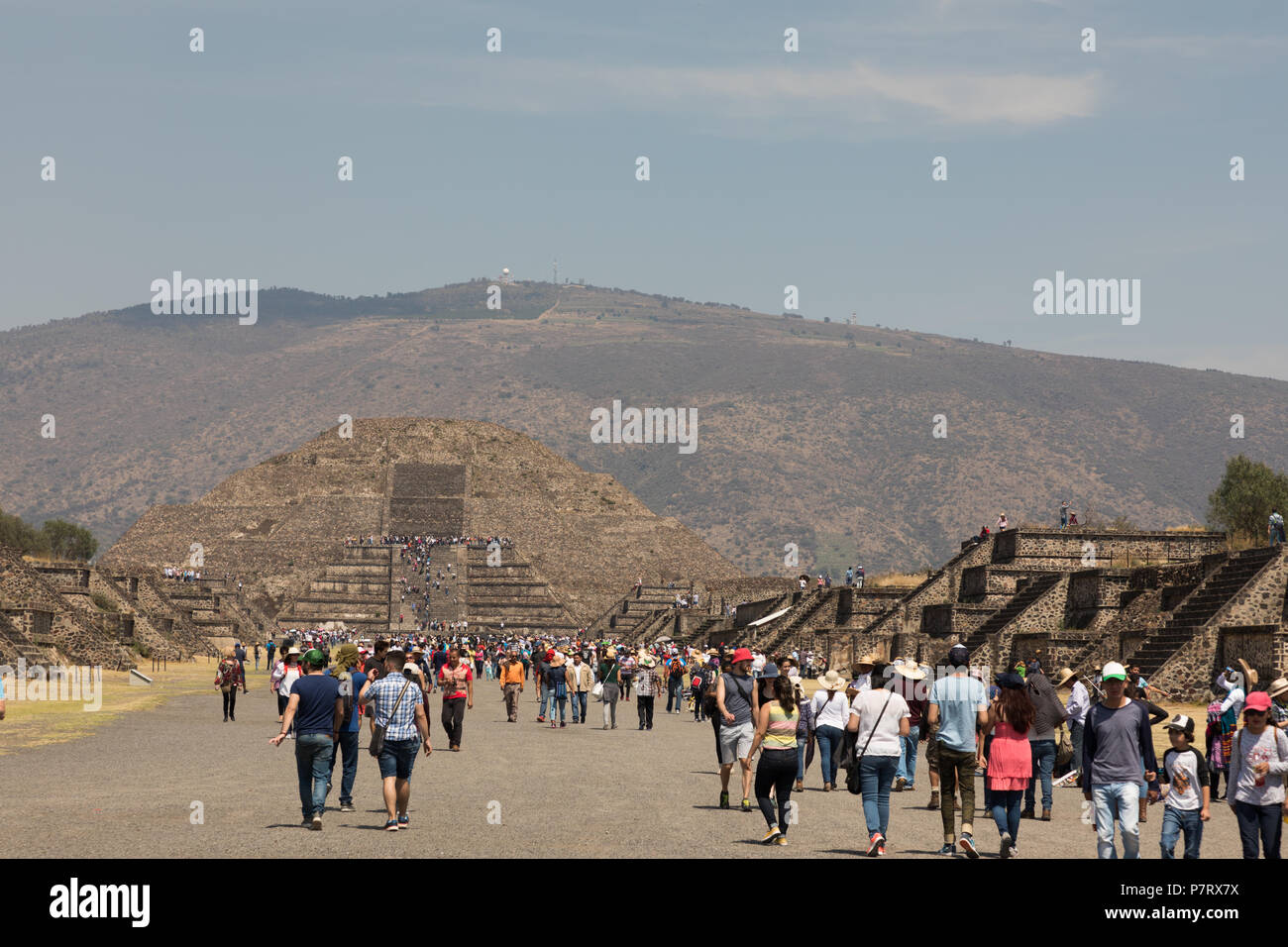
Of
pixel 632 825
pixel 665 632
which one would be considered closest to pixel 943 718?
pixel 632 825

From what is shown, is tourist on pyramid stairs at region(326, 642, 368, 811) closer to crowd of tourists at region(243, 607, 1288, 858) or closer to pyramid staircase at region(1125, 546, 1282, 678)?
crowd of tourists at region(243, 607, 1288, 858)

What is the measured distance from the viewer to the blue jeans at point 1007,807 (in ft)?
47.2

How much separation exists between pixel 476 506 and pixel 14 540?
3443cm

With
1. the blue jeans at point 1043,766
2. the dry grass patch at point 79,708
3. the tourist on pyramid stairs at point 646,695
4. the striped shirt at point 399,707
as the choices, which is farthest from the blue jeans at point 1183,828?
the tourist on pyramid stairs at point 646,695

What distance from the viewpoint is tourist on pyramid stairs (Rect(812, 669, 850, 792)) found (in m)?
19.4

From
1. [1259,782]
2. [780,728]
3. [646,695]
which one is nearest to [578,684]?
[646,695]

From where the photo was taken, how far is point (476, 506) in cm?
13350

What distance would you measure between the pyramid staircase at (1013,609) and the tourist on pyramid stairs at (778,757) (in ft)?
101

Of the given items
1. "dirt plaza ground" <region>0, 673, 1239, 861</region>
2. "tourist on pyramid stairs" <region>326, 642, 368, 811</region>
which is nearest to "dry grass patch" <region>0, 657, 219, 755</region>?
→ "dirt plaza ground" <region>0, 673, 1239, 861</region>

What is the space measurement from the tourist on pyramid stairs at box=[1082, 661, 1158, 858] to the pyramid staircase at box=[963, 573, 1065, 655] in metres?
32.5

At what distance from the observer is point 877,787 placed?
14812 millimetres

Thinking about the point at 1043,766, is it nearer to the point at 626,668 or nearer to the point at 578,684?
the point at 578,684

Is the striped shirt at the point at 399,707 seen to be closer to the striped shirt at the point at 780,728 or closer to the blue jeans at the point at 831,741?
the striped shirt at the point at 780,728
